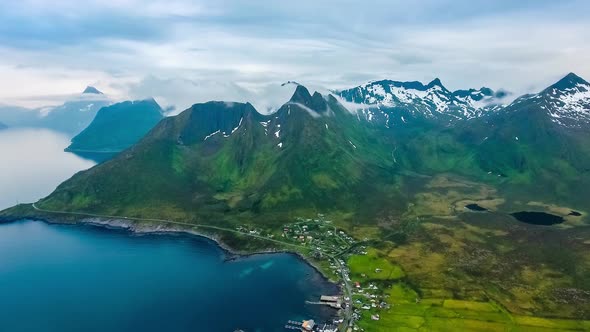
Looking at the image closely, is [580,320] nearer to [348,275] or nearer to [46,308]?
[348,275]

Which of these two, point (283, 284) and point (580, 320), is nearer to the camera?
point (580, 320)

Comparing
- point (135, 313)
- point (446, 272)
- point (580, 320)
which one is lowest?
point (580, 320)

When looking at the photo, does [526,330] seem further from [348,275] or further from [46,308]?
[46,308]

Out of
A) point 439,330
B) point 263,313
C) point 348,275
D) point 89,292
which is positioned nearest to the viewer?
point 439,330

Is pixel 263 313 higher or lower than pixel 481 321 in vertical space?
higher

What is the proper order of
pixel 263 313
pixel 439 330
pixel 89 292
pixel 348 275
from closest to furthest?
1. pixel 439 330
2. pixel 263 313
3. pixel 89 292
4. pixel 348 275

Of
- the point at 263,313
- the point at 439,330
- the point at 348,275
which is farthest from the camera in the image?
the point at 348,275

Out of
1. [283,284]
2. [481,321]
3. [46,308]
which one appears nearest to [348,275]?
[283,284]

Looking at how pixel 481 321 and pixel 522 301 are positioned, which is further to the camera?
pixel 522 301

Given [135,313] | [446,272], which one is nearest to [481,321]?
[446,272]
